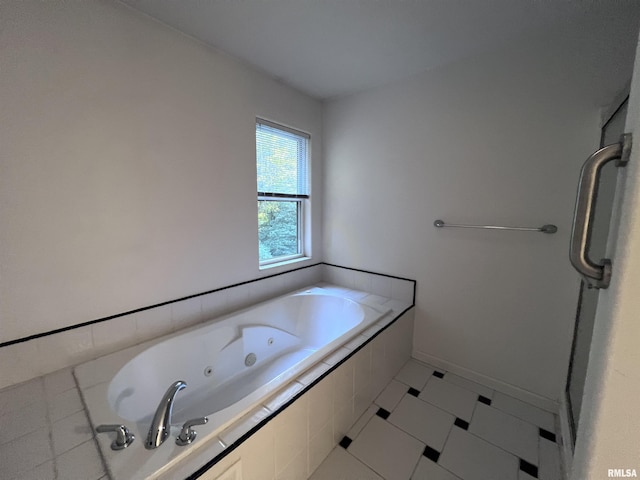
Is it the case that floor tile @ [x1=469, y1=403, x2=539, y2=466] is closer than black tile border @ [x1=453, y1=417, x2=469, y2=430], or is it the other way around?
floor tile @ [x1=469, y1=403, x2=539, y2=466]

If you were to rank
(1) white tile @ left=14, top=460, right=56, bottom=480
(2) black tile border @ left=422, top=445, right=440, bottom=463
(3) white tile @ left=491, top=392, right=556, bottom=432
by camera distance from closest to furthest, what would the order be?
(1) white tile @ left=14, top=460, right=56, bottom=480 < (2) black tile border @ left=422, top=445, right=440, bottom=463 < (3) white tile @ left=491, top=392, right=556, bottom=432

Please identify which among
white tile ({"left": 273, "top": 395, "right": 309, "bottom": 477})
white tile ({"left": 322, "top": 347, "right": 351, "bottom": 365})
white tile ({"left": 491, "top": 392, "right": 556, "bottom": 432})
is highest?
white tile ({"left": 322, "top": 347, "right": 351, "bottom": 365})

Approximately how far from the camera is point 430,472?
48.9 inches

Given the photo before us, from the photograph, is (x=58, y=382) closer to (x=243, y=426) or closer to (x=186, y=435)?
(x=186, y=435)

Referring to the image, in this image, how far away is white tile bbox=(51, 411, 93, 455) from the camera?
34.3 inches

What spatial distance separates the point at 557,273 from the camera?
1.52 metres

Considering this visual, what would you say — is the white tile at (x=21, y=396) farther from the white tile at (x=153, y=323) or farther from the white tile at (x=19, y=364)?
the white tile at (x=153, y=323)

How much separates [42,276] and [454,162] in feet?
7.97

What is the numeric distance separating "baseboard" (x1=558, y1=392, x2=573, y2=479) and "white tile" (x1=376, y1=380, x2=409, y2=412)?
80cm

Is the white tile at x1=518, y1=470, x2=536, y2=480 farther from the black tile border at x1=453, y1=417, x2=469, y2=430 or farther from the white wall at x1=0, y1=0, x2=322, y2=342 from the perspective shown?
the white wall at x1=0, y1=0, x2=322, y2=342

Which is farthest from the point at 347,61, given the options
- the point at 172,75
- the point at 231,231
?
the point at 231,231

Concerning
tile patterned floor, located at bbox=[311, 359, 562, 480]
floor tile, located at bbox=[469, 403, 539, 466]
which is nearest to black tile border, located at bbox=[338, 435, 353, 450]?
tile patterned floor, located at bbox=[311, 359, 562, 480]

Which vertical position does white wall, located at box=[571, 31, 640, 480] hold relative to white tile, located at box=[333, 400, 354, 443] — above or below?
above

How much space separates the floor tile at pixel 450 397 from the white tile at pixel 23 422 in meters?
1.95
